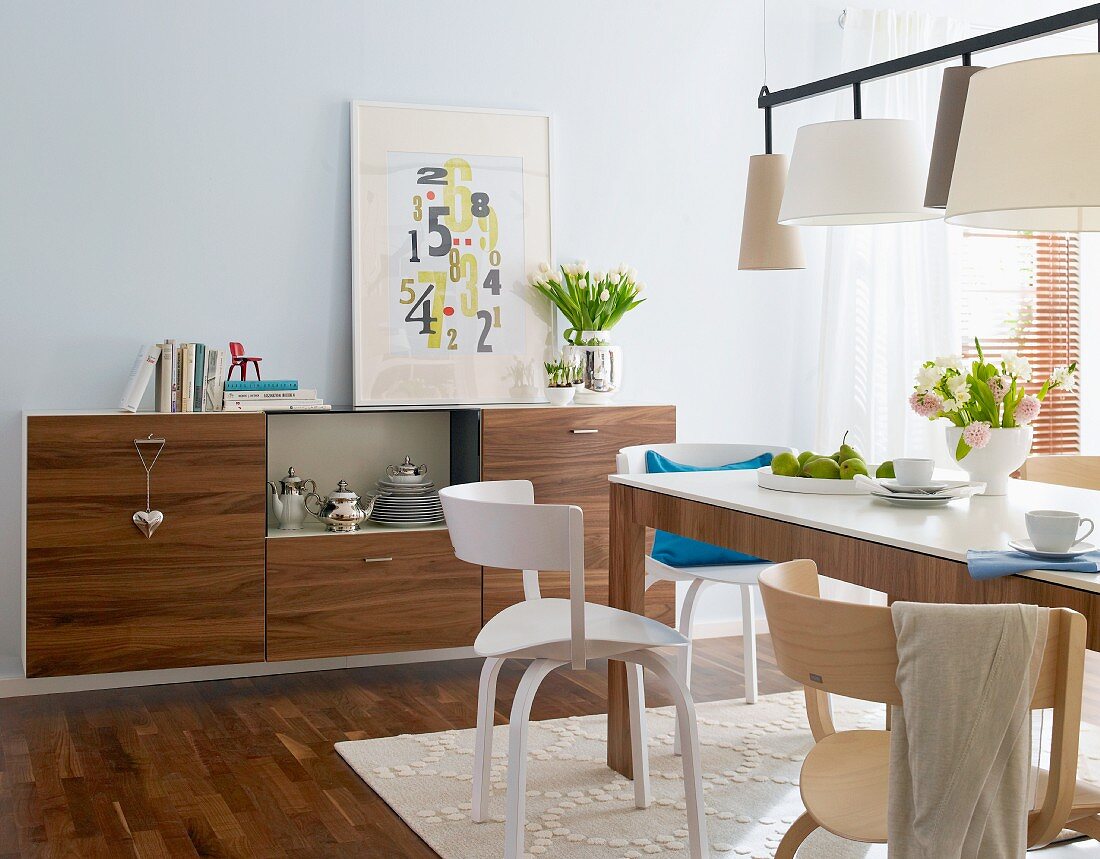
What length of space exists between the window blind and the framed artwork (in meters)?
1.90

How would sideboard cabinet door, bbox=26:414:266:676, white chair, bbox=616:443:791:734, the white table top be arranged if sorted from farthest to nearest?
sideboard cabinet door, bbox=26:414:266:676 < white chair, bbox=616:443:791:734 < the white table top

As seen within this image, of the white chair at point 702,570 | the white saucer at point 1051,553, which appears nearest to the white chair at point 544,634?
the white chair at point 702,570

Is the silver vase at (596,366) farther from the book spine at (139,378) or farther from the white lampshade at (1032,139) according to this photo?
the white lampshade at (1032,139)

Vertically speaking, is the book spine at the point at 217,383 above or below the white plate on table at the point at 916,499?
above

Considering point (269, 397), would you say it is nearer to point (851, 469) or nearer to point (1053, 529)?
point (851, 469)

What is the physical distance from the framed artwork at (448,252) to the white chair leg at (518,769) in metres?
1.94

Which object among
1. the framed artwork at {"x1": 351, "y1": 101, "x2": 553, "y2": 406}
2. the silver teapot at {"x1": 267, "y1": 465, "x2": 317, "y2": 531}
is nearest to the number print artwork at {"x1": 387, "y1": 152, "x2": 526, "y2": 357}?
the framed artwork at {"x1": 351, "y1": 101, "x2": 553, "y2": 406}

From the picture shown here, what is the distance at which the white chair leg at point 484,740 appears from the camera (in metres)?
2.71

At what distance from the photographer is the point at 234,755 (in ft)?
10.7

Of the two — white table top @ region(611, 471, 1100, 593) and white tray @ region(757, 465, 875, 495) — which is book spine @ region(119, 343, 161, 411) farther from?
white tray @ region(757, 465, 875, 495)

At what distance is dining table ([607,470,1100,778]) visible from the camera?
1.82 m

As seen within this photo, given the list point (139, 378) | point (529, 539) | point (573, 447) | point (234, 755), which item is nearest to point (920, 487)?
point (529, 539)

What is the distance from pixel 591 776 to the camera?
10.1 feet

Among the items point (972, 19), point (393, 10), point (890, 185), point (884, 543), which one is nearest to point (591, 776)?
point (884, 543)
